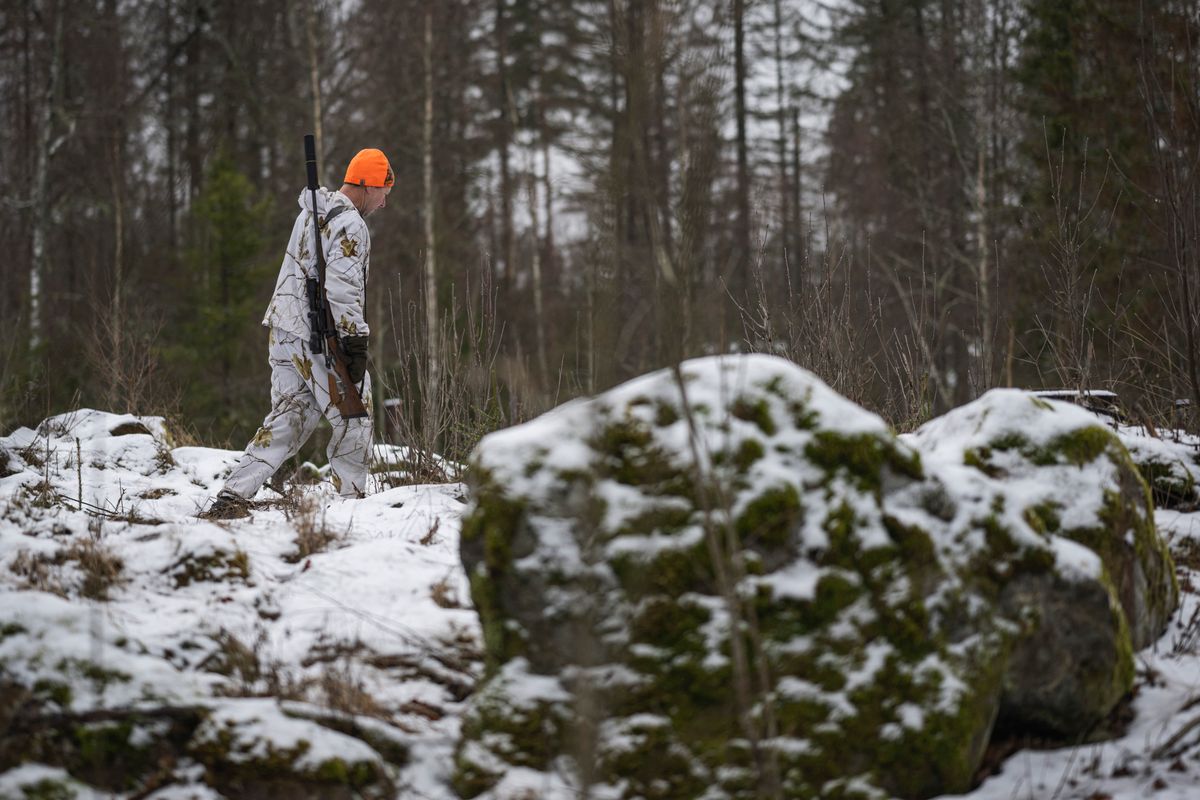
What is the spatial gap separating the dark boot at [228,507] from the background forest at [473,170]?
1.09 m

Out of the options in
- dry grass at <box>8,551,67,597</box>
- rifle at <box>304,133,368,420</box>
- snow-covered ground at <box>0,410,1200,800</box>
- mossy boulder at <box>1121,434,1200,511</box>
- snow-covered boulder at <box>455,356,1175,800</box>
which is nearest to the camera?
snow-covered boulder at <box>455,356,1175,800</box>

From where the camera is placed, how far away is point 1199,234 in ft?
14.4

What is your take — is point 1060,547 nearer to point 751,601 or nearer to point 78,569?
point 751,601

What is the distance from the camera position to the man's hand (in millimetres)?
4863

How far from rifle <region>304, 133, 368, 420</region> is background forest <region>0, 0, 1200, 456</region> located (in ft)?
2.36

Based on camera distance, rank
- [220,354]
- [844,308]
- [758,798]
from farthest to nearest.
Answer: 1. [220,354]
2. [844,308]
3. [758,798]

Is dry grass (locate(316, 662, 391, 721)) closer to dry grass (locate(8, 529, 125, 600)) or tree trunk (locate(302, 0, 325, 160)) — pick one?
dry grass (locate(8, 529, 125, 600))

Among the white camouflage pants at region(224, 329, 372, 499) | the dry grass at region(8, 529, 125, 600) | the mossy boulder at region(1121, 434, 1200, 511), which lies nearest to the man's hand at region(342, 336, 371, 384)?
the white camouflage pants at region(224, 329, 372, 499)

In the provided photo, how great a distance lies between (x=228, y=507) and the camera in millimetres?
4789

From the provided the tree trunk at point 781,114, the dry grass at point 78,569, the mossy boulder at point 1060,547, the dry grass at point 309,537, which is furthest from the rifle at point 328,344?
the tree trunk at point 781,114

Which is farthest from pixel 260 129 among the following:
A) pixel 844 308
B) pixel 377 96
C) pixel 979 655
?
pixel 979 655

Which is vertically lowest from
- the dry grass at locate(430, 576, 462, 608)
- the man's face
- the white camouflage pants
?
the dry grass at locate(430, 576, 462, 608)

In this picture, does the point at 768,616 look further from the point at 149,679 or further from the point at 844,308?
the point at 844,308

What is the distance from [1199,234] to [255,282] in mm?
11804
